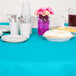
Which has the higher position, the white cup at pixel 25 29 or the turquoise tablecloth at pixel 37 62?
the white cup at pixel 25 29

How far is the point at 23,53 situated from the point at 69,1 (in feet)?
7.40

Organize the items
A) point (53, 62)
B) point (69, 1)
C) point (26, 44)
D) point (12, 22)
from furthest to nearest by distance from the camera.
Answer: point (69, 1) < point (12, 22) < point (26, 44) < point (53, 62)

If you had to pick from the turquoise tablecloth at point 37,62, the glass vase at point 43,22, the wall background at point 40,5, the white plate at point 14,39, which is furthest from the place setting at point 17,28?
the wall background at point 40,5

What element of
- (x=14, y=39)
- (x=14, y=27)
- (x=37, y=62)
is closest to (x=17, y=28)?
(x=14, y=27)

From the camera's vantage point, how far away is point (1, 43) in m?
1.30

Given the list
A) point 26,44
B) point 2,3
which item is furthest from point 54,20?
point 26,44

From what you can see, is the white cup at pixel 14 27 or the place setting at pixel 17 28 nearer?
the place setting at pixel 17 28

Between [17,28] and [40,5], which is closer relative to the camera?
[17,28]

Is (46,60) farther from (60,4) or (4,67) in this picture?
(60,4)

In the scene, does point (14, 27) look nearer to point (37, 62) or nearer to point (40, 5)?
point (37, 62)

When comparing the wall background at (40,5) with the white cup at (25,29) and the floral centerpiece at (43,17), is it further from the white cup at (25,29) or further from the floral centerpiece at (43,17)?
the white cup at (25,29)

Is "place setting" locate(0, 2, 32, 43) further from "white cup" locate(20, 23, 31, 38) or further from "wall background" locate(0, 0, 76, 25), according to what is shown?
"wall background" locate(0, 0, 76, 25)

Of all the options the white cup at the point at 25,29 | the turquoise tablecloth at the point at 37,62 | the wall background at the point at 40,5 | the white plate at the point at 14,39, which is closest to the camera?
the turquoise tablecloth at the point at 37,62

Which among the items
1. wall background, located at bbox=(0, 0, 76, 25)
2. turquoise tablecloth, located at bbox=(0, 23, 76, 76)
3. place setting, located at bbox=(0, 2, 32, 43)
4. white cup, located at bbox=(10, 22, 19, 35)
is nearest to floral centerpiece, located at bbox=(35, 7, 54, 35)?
place setting, located at bbox=(0, 2, 32, 43)
